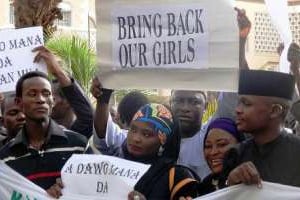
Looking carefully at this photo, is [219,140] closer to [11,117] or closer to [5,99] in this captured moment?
[11,117]

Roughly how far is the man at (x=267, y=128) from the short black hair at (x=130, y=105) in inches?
69.4

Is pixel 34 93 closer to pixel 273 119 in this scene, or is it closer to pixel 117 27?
pixel 117 27

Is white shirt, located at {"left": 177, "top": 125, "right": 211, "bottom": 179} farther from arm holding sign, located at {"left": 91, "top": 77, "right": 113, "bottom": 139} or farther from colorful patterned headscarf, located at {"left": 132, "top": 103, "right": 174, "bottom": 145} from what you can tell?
colorful patterned headscarf, located at {"left": 132, "top": 103, "right": 174, "bottom": 145}

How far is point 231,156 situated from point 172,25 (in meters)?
0.95

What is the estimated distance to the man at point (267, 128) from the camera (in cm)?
413

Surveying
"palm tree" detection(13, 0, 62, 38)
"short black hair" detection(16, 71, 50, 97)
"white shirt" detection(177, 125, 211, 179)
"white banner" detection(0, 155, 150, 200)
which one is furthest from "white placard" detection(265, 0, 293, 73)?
"palm tree" detection(13, 0, 62, 38)

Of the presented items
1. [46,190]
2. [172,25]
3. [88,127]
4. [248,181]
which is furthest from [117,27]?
[248,181]

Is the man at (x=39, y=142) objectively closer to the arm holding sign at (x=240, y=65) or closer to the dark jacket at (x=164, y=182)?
the dark jacket at (x=164, y=182)

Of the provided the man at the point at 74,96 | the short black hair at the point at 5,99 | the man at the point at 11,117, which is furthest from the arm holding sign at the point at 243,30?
the short black hair at the point at 5,99

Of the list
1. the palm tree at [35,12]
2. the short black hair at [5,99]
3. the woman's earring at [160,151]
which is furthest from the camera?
the palm tree at [35,12]

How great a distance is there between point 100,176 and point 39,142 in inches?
24.0

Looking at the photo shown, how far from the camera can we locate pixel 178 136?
4645 millimetres

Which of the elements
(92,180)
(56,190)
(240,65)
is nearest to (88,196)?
(92,180)

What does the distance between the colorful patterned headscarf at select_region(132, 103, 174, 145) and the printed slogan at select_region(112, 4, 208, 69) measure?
1.16 feet
